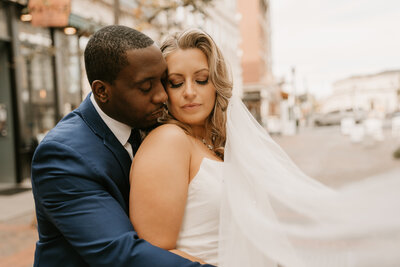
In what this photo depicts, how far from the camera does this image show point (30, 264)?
15.3 feet

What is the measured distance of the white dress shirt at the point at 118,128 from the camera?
1.81 m

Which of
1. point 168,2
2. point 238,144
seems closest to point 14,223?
point 168,2

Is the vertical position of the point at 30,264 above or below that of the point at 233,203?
below

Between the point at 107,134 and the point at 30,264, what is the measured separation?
12.5 ft

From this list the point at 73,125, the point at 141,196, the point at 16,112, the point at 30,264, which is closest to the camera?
the point at 141,196

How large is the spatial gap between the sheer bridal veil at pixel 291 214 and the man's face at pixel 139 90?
40cm

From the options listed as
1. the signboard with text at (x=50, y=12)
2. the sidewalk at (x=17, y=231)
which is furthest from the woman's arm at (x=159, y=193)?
the signboard with text at (x=50, y=12)

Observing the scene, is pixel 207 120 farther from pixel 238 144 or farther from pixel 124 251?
pixel 124 251

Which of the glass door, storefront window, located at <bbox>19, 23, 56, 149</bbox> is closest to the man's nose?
storefront window, located at <bbox>19, 23, 56, 149</bbox>

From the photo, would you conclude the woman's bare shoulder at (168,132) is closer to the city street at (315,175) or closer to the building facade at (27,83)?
the city street at (315,175)

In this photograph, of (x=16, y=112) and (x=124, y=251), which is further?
(x=16, y=112)

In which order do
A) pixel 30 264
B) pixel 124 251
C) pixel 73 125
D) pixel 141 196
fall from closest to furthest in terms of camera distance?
1. pixel 124 251
2. pixel 141 196
3. pixel 73 125
4. pixel 30 264

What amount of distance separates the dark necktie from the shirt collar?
2.6 inches

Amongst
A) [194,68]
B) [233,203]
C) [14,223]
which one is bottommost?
[14,223]
